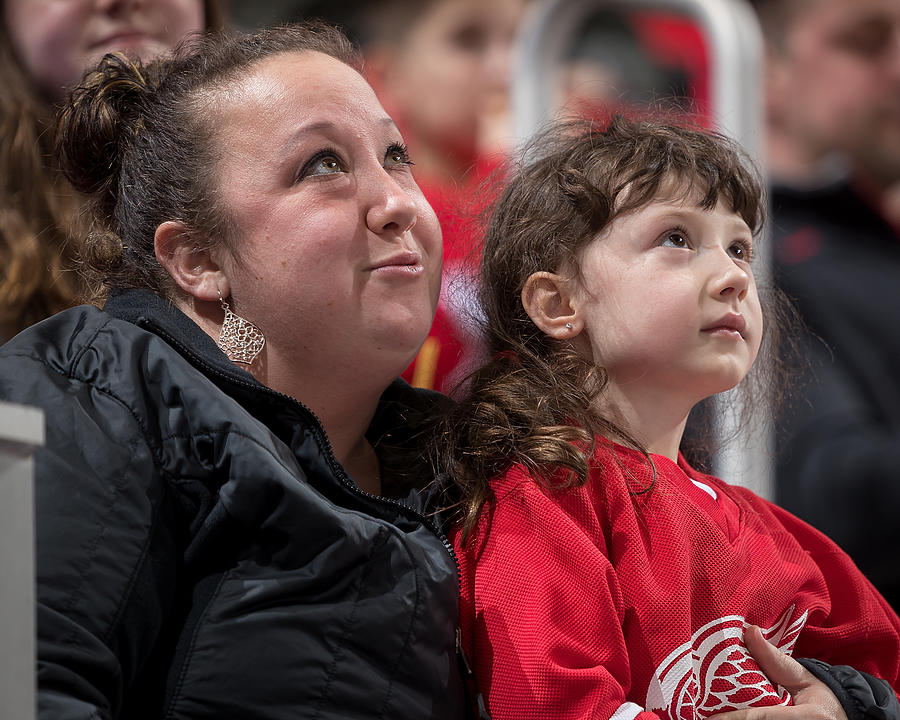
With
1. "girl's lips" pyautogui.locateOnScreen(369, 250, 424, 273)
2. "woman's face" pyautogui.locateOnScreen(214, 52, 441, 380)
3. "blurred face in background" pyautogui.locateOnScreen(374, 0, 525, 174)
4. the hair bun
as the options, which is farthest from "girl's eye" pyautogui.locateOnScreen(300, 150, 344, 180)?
"blurred face in background" pyautogui.locateOnScreen(374, 0, 525, 174)

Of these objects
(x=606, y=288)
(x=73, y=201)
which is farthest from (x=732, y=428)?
(x=73, y=201)

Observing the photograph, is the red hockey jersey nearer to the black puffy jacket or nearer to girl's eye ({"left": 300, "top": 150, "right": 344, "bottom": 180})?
the black puffy jacket

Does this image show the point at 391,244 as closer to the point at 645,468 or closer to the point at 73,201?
the point at 645,468

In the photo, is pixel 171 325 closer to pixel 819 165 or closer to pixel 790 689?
pixel 790 689

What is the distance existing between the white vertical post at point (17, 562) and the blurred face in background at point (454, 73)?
233cm

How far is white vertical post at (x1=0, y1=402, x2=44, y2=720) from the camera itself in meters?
0.83

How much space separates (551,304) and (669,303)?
0.15 metres

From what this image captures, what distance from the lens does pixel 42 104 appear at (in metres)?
1.96

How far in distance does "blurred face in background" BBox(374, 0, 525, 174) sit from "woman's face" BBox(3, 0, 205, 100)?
45.0 inches

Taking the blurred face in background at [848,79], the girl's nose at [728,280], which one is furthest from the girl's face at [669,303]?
the blurred face in background at [848,79]

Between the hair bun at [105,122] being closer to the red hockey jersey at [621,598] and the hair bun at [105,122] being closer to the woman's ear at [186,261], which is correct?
the woman's ear at [186,261]

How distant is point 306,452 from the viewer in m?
1.25

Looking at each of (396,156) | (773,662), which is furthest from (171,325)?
(773,662)

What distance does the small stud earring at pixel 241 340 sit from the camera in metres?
1.35
